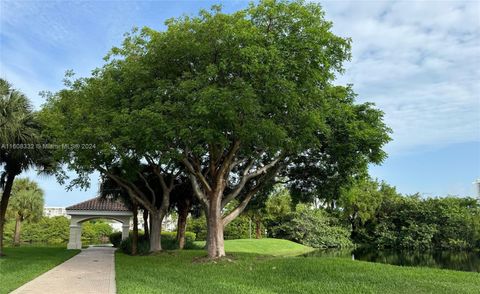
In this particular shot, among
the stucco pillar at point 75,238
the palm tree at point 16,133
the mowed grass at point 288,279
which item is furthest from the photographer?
the stucco pillar at point 75,238

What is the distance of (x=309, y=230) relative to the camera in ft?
173

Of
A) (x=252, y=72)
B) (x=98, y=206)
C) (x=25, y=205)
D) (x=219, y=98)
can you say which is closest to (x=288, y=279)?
(x=219, y=98)

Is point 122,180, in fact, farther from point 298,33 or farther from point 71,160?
point 298,33

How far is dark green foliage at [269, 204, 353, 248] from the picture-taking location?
52.6 m

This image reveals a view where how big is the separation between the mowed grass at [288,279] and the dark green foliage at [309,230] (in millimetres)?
37920

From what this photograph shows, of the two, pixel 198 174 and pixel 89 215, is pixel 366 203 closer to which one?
pixel 89 215

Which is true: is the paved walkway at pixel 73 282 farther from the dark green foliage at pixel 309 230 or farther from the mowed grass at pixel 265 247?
the dark green foliage at pixel 309 230

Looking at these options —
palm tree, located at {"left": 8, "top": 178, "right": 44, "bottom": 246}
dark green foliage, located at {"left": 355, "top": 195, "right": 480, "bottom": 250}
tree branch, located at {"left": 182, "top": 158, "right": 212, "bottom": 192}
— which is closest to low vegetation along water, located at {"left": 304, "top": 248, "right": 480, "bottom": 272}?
dark green foliage, located at {"left": 355, "top": 195, "right": 480, "bottom": 250}

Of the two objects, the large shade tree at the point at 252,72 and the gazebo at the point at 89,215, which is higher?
the large shade tree at the point at 252,72

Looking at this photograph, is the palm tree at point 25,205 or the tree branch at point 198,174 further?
A: the palm tree at point 25,205

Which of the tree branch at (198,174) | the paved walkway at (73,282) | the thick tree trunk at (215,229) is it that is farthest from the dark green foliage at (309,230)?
the paved walkway at (73,282)

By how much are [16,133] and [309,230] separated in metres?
39.7

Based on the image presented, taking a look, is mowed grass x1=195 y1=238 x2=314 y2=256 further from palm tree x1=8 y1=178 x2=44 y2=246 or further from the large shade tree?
the large shade tree

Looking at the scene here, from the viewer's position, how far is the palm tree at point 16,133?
1841cm
